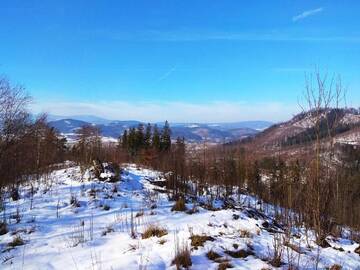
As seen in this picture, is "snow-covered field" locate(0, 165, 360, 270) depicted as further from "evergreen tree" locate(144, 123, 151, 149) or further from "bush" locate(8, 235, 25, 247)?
"evergreen tree" locate(144, 123, 151, 149)

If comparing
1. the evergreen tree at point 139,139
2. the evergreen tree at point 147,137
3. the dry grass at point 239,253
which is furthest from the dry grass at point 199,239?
the evergreen tree at point 139,139

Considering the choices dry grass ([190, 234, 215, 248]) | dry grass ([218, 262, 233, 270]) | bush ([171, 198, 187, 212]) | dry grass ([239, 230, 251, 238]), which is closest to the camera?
dry grass ([218, 262, 233, 270])

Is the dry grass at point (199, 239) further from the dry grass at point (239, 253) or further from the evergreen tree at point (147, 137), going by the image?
the evergreen tree at point (147, 137)

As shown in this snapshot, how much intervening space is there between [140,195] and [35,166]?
27.8 ft

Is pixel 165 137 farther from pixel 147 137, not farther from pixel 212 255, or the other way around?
pixel 212 255

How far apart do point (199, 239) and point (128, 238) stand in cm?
138

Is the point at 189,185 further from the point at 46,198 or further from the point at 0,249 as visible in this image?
the point at 0,249

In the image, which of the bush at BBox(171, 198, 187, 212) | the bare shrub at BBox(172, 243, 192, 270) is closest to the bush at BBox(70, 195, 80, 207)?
the bush at BBox(171, 198, 187, 212)

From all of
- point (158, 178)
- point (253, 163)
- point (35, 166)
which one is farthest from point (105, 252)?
point (253, 163)

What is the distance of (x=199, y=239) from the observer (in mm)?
6195

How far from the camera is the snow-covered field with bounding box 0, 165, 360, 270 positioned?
5.52 m

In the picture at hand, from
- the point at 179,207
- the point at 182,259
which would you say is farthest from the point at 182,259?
the point at 179,207

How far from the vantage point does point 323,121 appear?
6957 mm

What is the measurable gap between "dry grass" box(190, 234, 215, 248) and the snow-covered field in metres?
0.06
